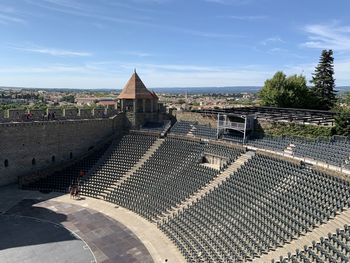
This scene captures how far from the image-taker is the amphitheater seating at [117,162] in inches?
1208

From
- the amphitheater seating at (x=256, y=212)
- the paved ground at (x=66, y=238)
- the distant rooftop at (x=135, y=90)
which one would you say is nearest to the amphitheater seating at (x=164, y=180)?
the amphitheater seating at (x=256, y=212)

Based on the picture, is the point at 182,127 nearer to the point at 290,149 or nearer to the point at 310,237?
the point at 290,149

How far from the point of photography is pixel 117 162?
3325 cm

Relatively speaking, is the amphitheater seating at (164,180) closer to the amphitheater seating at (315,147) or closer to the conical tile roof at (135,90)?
the amphitheater seating at (315,147)

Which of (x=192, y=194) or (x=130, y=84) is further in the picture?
(x=130, y=84)

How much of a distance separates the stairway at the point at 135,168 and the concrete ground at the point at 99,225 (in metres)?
1.35

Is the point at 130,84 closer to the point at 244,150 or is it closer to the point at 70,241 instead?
the point at 244,150

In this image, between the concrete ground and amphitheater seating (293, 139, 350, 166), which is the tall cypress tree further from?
the concrete ground

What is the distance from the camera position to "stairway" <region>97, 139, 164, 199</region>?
29644mm

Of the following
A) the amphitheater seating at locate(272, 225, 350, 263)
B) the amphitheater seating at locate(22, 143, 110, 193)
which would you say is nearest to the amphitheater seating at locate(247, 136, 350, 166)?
the amphitheater seating at locate(272, 225, 350, 263)

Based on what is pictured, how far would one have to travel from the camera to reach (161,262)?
1892 cm

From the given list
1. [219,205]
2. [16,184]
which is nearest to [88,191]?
[16,184]

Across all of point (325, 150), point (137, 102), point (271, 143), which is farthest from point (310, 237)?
point (137, 102)

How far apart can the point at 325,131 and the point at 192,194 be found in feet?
43.6
